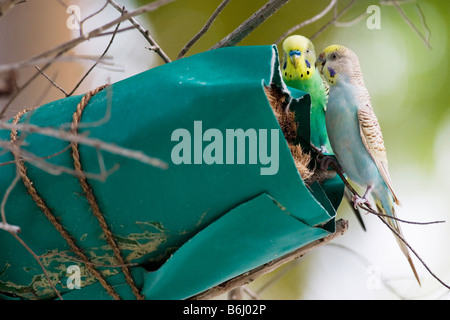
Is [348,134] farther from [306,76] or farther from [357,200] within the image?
[306,76]

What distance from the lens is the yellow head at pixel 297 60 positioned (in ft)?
4.83

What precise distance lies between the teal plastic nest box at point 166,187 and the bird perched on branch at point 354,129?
9.9 inches

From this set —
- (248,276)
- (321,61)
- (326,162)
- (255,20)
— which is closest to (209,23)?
(255,20)

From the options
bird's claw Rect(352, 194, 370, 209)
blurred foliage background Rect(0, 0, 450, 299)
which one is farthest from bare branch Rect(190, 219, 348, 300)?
blurred foliage background Rect(0, 0, 450, 299)

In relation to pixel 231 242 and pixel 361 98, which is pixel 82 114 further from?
pixel 361 98

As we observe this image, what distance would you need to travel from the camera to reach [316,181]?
1076 mm

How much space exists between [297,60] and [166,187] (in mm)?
695

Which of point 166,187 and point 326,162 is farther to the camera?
point 326,162

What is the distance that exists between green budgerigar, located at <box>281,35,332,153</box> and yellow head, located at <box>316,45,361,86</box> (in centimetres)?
11

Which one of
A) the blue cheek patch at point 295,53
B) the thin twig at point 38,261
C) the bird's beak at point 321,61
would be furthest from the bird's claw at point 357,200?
the thin twig at point 38,261

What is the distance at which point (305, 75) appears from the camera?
1.47 m

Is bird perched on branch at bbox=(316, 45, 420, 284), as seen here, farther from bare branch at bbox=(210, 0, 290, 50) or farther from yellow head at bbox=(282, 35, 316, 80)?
bare branch at bbox=(210, 0, 290, 50)

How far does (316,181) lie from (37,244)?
19.3 inches

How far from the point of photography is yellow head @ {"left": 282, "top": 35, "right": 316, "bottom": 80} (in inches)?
57.9
